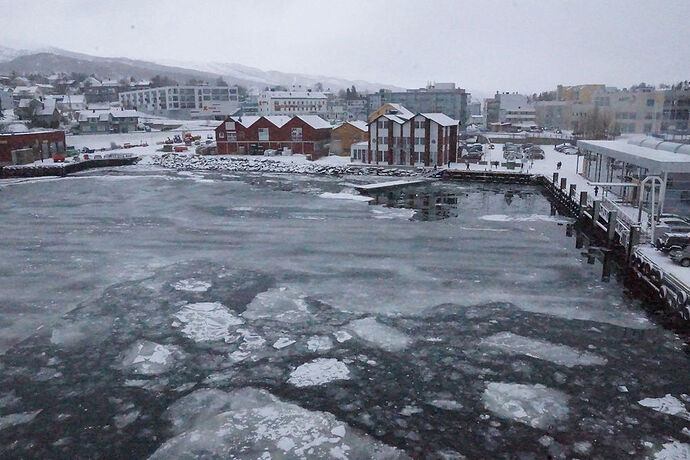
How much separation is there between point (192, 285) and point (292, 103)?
131460 mm

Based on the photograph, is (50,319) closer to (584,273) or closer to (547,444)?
(547,444)

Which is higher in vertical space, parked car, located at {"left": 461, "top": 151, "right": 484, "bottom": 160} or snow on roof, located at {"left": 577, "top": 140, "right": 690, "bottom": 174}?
snow on roof, located at {"left": 577, "top": 140, "right": 690, "bottom": 174}

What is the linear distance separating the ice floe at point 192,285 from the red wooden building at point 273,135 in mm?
47159

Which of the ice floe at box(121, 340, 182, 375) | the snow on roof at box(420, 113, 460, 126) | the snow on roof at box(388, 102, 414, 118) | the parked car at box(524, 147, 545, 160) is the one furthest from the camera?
the parked car at box(524, 147, 545, 160)

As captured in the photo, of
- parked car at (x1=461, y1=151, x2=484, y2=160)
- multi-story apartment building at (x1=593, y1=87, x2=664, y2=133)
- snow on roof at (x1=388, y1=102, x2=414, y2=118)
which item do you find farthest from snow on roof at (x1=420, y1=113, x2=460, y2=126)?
multi-story apartment building at (x1=593, y1=87, x2=664, y2=133)

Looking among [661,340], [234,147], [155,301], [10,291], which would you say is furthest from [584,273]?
[234,147]

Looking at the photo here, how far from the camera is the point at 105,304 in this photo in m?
18.2

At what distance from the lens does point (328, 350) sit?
14.8 m

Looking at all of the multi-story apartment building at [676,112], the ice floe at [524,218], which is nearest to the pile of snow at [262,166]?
the ice floe at [524,218]

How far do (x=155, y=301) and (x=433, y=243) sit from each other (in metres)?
13.4

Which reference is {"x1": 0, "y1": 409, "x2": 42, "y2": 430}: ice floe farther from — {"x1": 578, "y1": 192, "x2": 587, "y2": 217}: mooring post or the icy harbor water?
{"x1": 578, "y1": 192, "x2": 587, "y2": 217}: mooring post

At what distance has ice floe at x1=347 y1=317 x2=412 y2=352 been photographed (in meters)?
15.1

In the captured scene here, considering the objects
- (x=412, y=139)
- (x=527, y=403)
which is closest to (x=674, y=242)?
(x=527, y=403)

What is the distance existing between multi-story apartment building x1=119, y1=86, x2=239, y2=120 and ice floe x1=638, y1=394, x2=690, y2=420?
480ft
